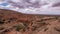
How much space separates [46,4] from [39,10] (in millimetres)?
108

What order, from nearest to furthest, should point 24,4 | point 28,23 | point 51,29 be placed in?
point 51,29
point 28,23
point 24,4

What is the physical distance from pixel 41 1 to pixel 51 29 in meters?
0.37

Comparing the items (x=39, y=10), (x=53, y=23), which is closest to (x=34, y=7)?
(x=39, y=10)

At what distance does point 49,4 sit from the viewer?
5.24 feet

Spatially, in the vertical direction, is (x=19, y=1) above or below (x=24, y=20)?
above

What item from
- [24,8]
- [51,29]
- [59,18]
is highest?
[24,8]

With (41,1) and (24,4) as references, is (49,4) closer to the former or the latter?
(41,1)

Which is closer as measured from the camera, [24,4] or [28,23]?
[28,23]

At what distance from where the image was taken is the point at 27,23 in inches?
61.0

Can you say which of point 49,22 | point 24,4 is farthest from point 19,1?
point 49,22

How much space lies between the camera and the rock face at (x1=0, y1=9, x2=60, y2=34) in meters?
1.47

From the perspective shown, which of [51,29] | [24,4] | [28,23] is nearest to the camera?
[51,29]

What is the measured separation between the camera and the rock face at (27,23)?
4.82 feet

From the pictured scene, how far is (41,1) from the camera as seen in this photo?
1.63m
